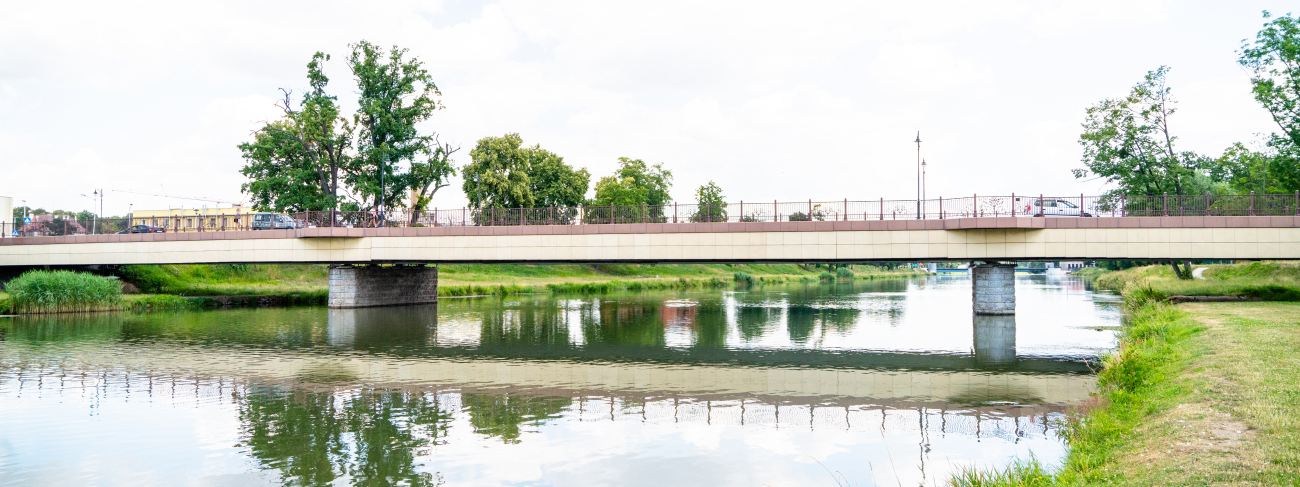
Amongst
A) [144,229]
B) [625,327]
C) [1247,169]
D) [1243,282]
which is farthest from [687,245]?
[1247,169]

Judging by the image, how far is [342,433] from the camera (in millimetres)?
13133

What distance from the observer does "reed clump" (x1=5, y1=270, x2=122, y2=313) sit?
128 ft

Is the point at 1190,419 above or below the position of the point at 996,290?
below

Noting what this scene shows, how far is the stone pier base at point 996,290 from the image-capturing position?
38625 mm

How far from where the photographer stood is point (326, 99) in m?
56.0

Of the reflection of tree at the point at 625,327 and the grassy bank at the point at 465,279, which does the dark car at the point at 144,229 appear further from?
the reflection of tree at the point at 625,327

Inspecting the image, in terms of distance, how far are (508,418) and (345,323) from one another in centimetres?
2514

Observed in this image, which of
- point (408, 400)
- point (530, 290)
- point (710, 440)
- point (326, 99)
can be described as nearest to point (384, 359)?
point (408, 400)

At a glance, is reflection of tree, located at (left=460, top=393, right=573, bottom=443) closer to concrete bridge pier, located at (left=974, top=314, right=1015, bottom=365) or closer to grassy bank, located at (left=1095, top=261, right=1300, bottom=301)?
concrete bridge pier, located at (left=974, top=314, right=1015, bottom=365)

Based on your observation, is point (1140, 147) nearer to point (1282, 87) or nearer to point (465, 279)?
point (1282, 87)

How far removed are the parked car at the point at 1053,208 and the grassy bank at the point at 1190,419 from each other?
17.1 m

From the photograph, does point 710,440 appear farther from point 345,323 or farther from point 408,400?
point 345,323

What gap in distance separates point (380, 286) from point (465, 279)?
20.9m

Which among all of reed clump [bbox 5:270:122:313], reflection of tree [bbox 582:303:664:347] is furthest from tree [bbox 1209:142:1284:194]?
reed clump [bbox 5:270:122:313]
